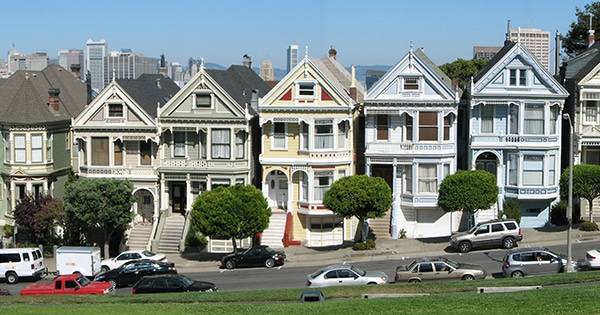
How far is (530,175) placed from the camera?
5400 centimetres

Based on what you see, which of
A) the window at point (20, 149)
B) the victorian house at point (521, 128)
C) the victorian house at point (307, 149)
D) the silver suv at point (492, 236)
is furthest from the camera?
the window at point (20, 149)

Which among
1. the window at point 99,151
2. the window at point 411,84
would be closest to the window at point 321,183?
the window at point 411,84

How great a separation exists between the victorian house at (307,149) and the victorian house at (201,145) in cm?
144

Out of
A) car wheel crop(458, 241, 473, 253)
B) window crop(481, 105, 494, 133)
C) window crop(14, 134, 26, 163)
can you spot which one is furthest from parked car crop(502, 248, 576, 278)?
window crop(14, 134, 26, 163)

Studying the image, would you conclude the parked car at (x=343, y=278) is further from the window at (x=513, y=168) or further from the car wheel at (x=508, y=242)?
the window at (x=513, y=168)

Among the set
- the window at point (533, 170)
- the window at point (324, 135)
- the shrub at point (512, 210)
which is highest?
the window at point (324, 135)

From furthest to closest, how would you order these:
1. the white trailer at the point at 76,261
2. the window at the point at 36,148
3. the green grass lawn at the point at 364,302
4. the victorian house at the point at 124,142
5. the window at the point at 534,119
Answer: the window at the point at 36,148 < the victorian house at the point at 124,142 < the window at the point at 534,119 < the white trailer at the point at 76,261 < the green grass lawn at the point at 364,302

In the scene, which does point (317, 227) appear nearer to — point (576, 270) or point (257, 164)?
point (257, 164)

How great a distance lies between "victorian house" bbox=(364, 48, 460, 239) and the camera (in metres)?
53.8

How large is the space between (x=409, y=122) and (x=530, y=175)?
7.82 metres

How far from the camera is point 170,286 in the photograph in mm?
38719

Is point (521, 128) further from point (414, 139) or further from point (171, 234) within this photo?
point (171, 234)

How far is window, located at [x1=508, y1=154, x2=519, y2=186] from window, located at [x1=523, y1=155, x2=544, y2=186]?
→ 46 centimetres

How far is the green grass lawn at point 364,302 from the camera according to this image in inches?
1105
